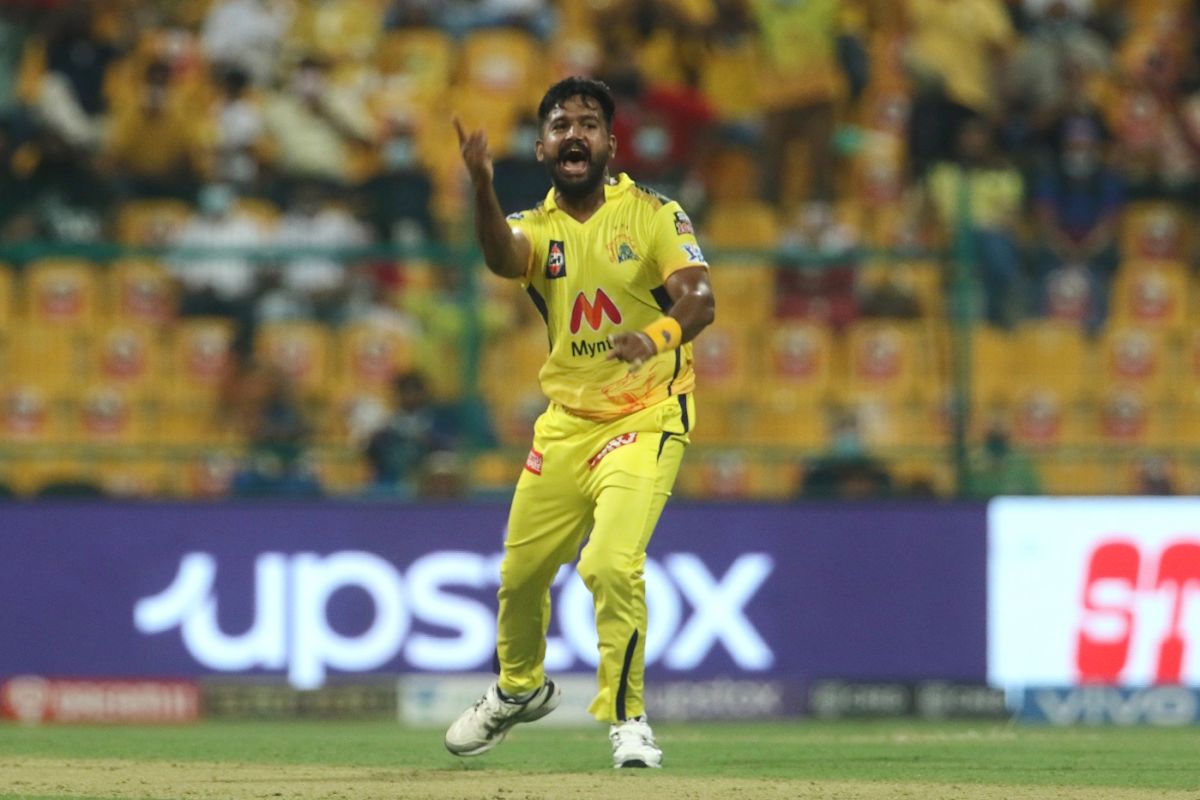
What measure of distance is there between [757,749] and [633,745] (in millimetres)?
1854

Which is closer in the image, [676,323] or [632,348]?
[632,348]

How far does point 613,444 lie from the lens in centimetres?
706

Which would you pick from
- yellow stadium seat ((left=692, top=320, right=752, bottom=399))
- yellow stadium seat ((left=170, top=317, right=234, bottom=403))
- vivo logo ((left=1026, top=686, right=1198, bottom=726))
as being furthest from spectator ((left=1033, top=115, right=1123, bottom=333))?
yellow stadium seat ((left=170, top=317, right=234, bottom=403))

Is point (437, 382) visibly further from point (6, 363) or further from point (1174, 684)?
point (1174, 684)

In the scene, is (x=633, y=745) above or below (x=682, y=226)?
below

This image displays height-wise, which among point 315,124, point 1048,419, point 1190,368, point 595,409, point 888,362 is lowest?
point 1048,419

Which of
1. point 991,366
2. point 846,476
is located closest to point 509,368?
point 846,476

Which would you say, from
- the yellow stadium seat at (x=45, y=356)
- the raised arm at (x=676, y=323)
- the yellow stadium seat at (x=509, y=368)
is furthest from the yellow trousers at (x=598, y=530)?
the yellow stadium seat at (x=45, y=356)

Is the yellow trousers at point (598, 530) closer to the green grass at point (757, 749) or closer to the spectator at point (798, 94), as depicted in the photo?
the green grass at point (757, 749)

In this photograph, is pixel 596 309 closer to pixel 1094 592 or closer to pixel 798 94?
pixel 1094 592

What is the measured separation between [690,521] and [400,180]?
3.03 metres

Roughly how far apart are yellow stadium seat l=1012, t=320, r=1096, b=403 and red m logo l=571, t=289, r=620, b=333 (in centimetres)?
495

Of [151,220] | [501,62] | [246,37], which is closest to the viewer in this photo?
[151,220]

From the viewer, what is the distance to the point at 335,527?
11.2 metres
